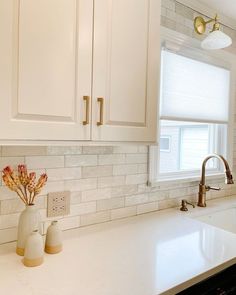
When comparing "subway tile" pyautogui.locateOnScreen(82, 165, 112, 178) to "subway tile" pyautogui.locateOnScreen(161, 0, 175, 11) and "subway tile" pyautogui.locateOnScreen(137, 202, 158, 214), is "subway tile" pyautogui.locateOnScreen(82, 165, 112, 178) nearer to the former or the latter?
"subway tile" pyautogui.locateOnScreen(137, 202, 158, 214)

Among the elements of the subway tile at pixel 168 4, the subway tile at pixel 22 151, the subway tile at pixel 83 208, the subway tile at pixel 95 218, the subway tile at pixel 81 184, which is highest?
the subway tile at pixel 168 4

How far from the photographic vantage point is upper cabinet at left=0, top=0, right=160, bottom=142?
2.67ft

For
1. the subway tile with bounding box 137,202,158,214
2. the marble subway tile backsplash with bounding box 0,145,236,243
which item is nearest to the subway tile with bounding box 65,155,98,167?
the marble subway tile backsplash with bounding box 0,145,236,243

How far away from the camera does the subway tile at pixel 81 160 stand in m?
1.28

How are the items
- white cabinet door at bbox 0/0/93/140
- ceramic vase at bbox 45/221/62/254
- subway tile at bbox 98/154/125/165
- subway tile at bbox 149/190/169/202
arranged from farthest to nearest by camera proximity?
subway tile at bbox 149/190/169/202
subway tile at bbox 98/154/125/165
ceramic vase at bbox 45/221/62/254
white cabinet door at bbox 0/0/93/140

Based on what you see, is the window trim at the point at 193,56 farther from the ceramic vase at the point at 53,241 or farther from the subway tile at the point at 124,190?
the ceramic vase at the point at 53,241

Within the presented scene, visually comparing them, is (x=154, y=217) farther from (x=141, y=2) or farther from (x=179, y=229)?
(x=141, y=2)

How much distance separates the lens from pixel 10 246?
110cm

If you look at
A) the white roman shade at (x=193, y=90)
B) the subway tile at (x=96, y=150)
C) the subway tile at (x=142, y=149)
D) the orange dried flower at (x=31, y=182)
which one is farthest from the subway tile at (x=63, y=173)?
the white roman shade at (x=193, y=90)

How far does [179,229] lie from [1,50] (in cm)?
113

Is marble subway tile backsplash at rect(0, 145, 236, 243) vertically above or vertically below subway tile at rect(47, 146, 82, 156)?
below

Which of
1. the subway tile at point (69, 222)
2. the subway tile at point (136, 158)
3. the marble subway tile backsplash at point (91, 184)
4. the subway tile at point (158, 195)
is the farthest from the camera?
the subway tile at point (158, 195)

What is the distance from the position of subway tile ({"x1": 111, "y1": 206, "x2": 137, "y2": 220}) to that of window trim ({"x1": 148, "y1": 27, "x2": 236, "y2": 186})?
0.64 ft

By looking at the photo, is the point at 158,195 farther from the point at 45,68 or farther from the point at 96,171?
the point at 45,68
